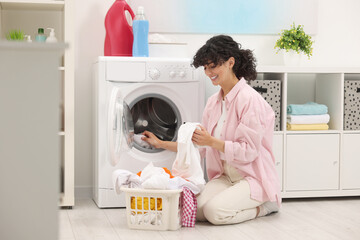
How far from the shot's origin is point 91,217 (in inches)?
113

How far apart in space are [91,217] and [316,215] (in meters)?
1.20

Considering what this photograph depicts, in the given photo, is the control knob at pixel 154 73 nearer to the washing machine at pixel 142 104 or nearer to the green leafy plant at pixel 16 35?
the washing machine at pixel 142 104

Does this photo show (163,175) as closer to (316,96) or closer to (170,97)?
(170,97)

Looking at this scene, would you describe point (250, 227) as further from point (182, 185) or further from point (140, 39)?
point (140, 39)

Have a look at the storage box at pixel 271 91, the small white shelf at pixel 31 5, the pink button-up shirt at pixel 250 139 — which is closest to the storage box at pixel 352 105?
the storage box at pixel 271 91

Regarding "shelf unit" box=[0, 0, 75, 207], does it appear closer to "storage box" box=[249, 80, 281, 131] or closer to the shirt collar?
the shirt collar

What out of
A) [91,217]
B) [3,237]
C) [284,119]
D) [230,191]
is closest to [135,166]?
[91,217]

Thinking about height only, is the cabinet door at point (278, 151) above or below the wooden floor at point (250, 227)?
above

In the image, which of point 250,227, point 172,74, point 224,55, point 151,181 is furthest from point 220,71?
point 250,227

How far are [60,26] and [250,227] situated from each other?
173 centimetres

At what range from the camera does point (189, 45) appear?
3.64 m

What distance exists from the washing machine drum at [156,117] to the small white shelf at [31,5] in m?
0.72

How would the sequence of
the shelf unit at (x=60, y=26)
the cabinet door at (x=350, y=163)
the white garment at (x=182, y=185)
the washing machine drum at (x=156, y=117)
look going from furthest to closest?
the cabinet door at (x=350, y=163)
the washing machine drum at (x=156, y=117)
the shelf unit at (x=60, y=26)
the white garment at (x=182, y=185)

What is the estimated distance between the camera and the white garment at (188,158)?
270 centimetres
